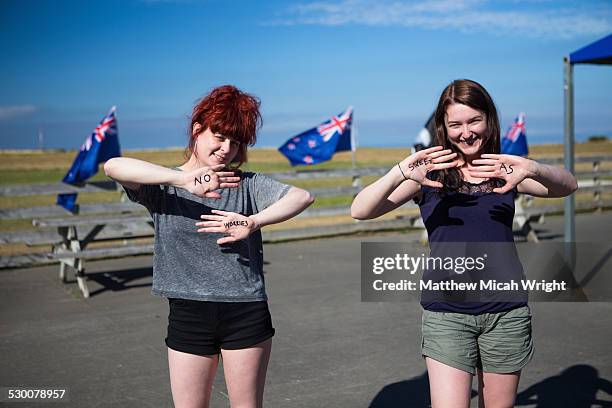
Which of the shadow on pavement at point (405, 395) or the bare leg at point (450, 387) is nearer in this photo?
the bare leg at point (450, 387)

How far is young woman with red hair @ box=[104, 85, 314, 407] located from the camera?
294 centimetres

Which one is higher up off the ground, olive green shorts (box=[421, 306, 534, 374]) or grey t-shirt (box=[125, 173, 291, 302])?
grey t-shirt (box=[125, 173, 291, 302])

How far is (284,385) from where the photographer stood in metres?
5.17

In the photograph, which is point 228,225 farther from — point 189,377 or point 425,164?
point 425,164

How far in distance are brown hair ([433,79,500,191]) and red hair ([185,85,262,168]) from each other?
790mm

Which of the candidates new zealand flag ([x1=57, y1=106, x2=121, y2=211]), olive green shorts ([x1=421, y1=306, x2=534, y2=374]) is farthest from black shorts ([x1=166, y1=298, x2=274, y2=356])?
new zealand flag ([x1=57, y1=106, x2=121, y2=211])

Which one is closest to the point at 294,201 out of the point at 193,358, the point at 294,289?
the point at 193,358

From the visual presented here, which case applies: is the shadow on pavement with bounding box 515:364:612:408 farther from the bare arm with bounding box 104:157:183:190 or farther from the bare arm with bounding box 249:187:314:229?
the bare arm with bounding box 104:157:183:190

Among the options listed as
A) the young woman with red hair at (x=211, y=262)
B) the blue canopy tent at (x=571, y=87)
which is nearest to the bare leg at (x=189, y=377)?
the young woman with red hair at (x=211, y=262)

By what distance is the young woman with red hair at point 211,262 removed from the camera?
2.94 metres

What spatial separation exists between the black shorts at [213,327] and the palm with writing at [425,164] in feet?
2.70

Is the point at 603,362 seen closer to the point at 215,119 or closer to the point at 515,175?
the point at 515,175

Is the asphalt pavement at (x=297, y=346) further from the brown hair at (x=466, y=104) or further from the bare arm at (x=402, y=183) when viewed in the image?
the brown hair at (x=466, y=104)

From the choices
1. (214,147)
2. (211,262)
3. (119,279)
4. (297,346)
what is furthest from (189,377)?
(119,279)
